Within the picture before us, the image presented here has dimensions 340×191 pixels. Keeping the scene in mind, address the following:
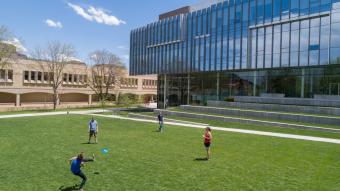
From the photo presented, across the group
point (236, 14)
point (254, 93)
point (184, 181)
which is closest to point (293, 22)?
point (236, 14)

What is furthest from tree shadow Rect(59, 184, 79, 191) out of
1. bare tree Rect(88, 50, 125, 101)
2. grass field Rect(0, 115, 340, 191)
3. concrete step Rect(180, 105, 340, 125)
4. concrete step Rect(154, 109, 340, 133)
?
bare tree Rect(88, 50, 125, 101)

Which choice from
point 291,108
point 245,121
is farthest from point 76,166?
point 291,108

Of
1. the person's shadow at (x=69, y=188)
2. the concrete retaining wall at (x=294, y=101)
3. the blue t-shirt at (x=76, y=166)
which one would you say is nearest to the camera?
the blue t-shirt at (x=76, y=166)

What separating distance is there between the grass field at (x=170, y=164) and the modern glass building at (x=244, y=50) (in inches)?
823

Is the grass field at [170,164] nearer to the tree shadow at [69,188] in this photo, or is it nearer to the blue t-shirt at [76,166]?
the tree shadow at [69,188]

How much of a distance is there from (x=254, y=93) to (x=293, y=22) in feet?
39.7

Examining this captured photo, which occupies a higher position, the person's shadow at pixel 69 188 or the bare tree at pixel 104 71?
the bare tree at pixel 104 71

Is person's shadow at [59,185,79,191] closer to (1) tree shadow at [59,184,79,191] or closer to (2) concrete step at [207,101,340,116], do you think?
(1) tree shadow at [59,184,79,191]

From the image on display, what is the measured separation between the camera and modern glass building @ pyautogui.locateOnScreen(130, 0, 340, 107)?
39.1 metres

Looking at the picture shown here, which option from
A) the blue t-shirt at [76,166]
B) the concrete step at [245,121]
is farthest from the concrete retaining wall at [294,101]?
the blue t-shirt at [76,166]

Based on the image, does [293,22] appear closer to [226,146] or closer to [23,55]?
[226,146]

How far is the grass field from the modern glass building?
2089 cm

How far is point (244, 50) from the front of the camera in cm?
4628

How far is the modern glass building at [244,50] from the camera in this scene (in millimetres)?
39094
